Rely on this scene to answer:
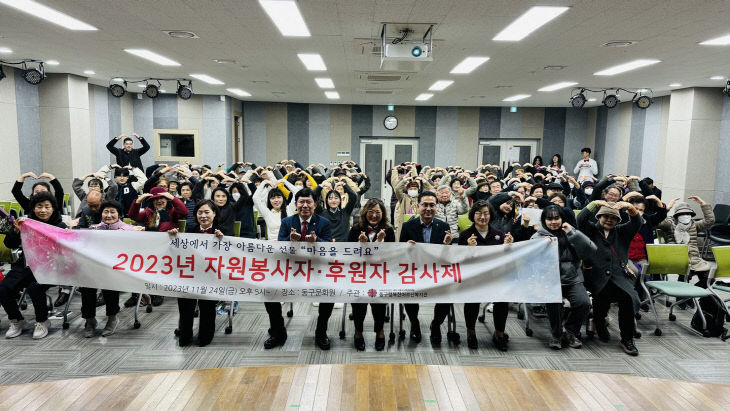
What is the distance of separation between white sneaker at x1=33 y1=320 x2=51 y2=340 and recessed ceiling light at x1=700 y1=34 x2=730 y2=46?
27.3 feet

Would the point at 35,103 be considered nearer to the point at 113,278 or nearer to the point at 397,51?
the point at 113,278

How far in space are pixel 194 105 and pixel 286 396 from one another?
12.1 m

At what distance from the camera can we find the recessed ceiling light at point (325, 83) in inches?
383

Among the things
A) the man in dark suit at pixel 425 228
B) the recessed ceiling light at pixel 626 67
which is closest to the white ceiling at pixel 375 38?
the recessed ceiling light at pixel 626 67

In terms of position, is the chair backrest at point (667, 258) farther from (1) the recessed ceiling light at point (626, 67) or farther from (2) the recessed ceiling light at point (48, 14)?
(2) the recessed ceiling light at point (48, 14)

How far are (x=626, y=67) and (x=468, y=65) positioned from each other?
270cm

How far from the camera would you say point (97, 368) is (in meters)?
3.83

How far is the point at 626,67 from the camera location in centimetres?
762

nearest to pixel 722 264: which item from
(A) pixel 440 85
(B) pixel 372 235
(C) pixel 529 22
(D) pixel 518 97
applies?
(C) pixel 529 22

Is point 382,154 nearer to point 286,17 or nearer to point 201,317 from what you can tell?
point 286,17

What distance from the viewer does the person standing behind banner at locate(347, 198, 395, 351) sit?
412 centimetres

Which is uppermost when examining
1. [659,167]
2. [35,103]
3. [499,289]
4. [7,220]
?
[35,103]

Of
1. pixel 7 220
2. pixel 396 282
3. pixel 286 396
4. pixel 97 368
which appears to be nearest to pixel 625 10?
pixel 396 282

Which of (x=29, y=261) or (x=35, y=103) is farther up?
(x=35, y=103)
